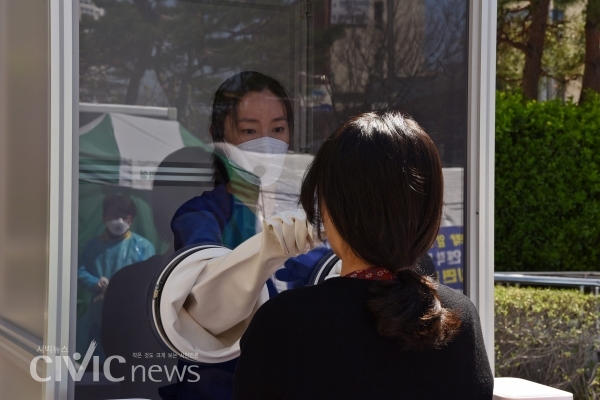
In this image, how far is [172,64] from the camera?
2.22m

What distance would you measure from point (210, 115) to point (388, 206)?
3.45 ft

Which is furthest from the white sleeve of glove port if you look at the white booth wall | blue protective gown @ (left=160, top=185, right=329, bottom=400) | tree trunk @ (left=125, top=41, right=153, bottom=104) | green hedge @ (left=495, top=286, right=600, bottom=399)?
green hedge @ (left=495, top=286, right=600, bottom=399)

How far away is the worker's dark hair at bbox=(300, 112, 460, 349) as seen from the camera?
1.29 metres

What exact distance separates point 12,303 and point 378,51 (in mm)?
1328

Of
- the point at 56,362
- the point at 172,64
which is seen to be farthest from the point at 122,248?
the point at 172,64

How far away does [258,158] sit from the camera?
7.54 ft

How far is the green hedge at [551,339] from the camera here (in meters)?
4.54

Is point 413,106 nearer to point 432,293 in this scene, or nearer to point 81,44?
point 81,44

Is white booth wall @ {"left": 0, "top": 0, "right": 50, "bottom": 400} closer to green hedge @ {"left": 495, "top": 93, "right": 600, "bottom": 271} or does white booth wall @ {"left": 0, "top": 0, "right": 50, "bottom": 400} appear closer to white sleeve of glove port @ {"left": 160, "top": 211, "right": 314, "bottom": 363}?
white sleeve of glove port @ {"left": 160, "top": 211, "right": 314, "bottom": 363}

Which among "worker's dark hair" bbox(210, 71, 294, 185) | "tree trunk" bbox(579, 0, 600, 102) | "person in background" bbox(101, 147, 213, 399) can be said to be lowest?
"person in background" bbox(101, 147, 213, 399)

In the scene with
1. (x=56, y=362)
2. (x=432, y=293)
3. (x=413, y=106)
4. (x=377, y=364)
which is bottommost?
(x=56, y=362)

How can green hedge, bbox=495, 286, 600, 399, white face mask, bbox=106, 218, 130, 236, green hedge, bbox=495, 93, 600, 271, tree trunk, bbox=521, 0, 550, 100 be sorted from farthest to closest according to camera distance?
tree trunk, bbox=521, 0, 550, 100 → green hedge, bbox=495, 93, 600, 271 → green hedge, bbox=495, 286, 600, 399 → white face mask, bbox=106, 218, 130, 236

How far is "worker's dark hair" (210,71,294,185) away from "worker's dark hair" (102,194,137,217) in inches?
10.1

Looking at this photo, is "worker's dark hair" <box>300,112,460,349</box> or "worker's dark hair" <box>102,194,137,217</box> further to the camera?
"worker's dark hair" <box>102,194,137,217</box>
